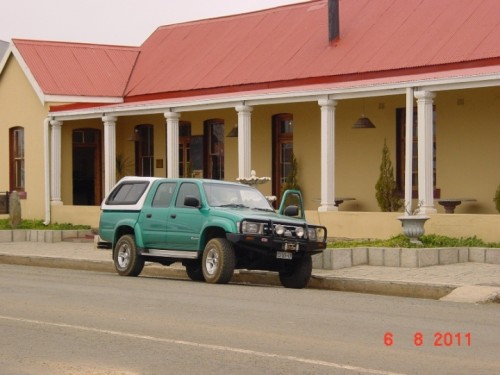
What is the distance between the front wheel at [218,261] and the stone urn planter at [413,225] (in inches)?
166

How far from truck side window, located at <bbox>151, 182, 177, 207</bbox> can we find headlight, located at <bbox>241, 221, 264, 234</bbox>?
216 centimetres

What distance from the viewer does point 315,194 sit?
30266 mm

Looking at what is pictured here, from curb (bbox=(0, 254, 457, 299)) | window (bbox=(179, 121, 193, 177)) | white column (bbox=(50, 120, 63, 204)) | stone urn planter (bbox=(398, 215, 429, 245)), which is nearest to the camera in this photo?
curb (bbox=(0, 254, 457, 299))

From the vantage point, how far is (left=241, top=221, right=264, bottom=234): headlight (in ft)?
60.1

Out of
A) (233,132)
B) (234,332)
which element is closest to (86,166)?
(233,132)

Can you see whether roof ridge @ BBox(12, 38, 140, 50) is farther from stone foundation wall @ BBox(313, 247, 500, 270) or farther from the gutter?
stone foundation wall @ BBox(313, 247, 500, 270)

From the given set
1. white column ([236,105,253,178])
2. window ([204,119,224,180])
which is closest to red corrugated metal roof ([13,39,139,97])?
window ([204,119,224,180])

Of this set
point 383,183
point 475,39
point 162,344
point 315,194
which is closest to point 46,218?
point 315,194

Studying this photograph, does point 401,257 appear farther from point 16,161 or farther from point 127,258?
point 16,161

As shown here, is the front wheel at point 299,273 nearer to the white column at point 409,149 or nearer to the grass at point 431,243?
the grass at point 431,243

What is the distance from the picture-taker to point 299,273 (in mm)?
18781

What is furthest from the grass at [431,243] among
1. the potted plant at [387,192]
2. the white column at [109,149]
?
the white column at [109,149]

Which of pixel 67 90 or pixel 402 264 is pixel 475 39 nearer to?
pixel 402 264

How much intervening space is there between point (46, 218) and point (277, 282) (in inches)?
614
